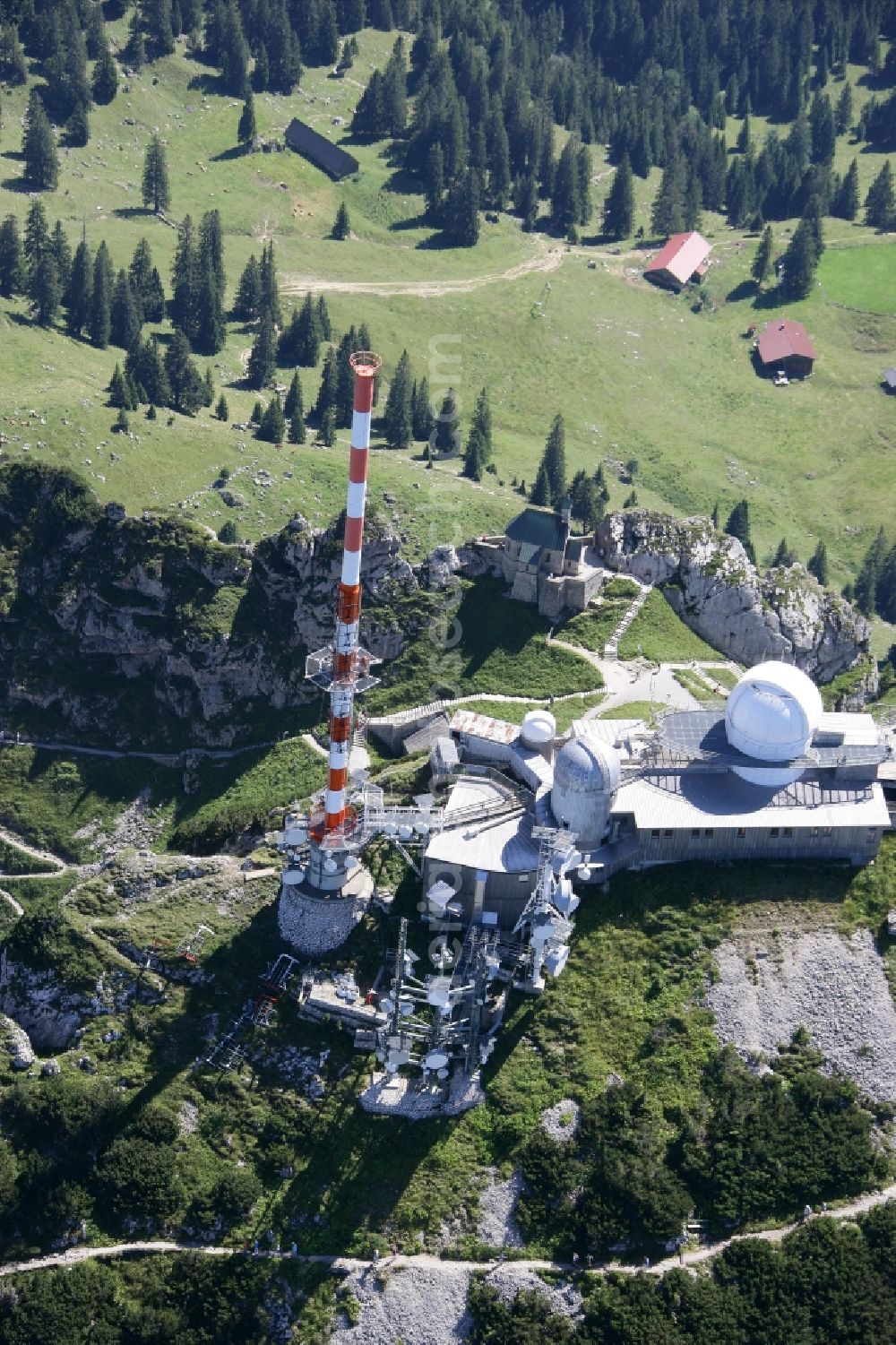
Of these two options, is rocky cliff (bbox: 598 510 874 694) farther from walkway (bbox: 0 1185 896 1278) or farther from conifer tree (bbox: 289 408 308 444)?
walkway (bbox: 0 1185 896 1278)

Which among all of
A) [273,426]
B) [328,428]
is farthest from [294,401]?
[273,426]

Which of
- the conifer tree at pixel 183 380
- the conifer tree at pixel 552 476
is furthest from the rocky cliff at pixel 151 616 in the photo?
the conifer tree at pixel 552 476

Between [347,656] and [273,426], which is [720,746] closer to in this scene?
[347,656]

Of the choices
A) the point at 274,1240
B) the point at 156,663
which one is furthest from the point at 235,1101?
the point at 156,663

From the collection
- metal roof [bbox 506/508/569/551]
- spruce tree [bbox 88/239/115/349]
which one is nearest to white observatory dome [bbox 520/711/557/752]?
metal roof [bbox 506/508/569/551]

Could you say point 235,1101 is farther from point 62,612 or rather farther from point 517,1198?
point 62,612

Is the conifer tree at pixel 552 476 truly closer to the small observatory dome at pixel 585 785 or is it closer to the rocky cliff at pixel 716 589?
the rocky cliff at pixel 716 589

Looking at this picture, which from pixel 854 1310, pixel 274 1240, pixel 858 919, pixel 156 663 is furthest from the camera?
pixel 156 663
